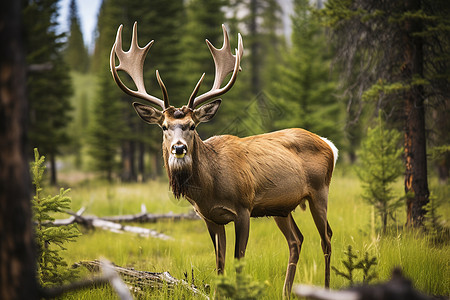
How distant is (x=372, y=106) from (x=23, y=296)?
25.9 ft

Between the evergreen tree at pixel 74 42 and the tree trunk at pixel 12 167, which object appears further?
the evergreen tree at pixel 74 42

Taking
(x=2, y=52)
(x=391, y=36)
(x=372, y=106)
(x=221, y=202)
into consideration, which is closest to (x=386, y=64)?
(x=391, y=36)

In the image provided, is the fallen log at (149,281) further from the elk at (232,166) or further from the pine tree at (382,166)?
the pine tree at (382,166)

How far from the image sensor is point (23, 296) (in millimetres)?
1925

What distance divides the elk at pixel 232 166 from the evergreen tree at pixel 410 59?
2.09 meters

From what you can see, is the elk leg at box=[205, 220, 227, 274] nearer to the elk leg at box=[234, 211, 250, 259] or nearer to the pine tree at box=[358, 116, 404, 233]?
the elk leg at box=[234, 211, 250, 259]

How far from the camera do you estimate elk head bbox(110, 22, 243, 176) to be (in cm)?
399

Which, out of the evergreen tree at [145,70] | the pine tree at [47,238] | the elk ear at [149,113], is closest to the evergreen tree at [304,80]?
the evergreen tree at [145,70]

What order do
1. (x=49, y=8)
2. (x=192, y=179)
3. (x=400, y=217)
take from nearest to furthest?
(x=192, y=179), (x=400, y=217), (x=49, y=8)

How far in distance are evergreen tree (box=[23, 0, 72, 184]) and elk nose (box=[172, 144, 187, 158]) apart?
38.2 feet

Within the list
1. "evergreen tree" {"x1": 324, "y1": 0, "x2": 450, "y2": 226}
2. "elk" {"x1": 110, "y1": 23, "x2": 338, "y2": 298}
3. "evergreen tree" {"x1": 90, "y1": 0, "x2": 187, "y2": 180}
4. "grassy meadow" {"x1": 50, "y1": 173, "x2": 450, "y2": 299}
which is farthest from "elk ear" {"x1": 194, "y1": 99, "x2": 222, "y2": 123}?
"evergreen tree" {"x1": 90, "y1": 0, "x2": 187, "y2": 180}

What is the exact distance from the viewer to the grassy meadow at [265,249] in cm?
443

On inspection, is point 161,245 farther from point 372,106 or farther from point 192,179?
point 372,106

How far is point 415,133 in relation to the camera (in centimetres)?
674
